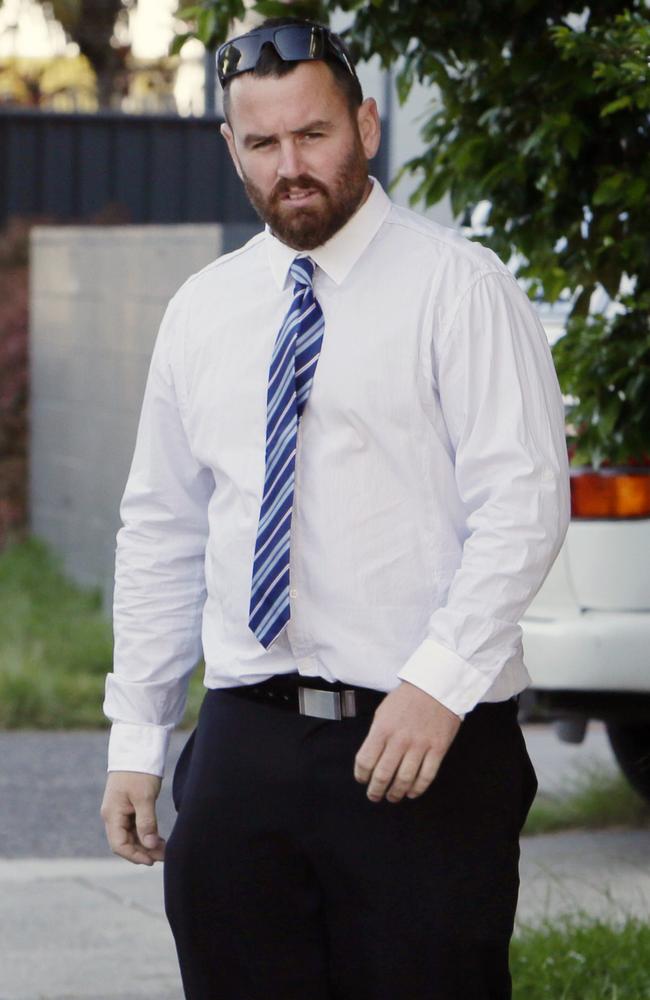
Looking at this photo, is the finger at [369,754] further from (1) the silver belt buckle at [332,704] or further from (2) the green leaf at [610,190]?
(2) the green leaf at [610,190]

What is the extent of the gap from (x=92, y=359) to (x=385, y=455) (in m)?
7.93

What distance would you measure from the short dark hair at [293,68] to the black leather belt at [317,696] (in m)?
0.80

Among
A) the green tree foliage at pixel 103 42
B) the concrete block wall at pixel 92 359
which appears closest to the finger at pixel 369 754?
the concrete block wall at pixel 92 359

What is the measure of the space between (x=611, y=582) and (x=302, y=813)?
2482mm

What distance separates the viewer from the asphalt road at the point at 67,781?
18.8 feet

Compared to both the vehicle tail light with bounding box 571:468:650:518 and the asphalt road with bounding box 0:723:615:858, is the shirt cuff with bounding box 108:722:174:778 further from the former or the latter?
the asphalt road with bounding box 0:723:615:858

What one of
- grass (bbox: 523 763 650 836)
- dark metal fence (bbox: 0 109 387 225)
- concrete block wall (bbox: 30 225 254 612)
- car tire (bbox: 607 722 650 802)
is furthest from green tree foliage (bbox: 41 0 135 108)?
car tire (bbox: 607 722 650 802)

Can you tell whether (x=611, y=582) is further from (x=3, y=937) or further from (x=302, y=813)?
(x=302, y=813)

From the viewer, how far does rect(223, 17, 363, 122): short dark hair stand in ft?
8.34

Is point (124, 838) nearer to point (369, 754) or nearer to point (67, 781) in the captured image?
point (369, 754)

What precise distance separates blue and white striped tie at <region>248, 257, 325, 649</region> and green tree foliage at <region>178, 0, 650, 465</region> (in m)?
1.20

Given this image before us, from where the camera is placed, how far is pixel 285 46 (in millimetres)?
2543

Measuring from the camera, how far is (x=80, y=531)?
34.5 feet

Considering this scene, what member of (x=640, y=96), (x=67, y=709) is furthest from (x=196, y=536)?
(x=67, y=709)
